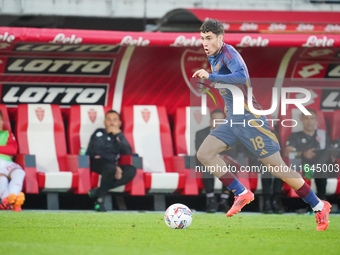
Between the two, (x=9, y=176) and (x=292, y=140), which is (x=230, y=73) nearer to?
(x=9, y=176)

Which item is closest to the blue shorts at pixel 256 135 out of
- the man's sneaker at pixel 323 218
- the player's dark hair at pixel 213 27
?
the man's sneaker at pixel 323 218

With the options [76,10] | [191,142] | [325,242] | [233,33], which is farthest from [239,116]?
[76,10]

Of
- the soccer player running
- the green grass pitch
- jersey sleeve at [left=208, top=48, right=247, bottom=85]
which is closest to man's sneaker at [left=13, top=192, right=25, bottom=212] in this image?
the green grass pitch

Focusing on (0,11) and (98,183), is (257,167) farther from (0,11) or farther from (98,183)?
(0,11)

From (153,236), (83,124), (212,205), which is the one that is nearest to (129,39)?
(83,124)

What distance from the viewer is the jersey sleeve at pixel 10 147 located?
393 inches

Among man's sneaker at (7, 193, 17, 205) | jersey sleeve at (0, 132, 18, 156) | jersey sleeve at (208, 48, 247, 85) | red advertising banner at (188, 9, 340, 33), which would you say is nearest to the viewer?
jersey sleeve at (208, 48, 247, 85)

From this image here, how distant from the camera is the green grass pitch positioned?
5.26 m

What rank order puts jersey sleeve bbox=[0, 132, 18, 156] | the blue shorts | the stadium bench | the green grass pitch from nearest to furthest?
the green grass pitch, the blue shorts, jersey sleeve bbox=[0, 132, 18, 156], the stadium bench

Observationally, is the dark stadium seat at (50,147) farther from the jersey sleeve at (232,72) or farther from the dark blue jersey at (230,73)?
the jersey sleeve at (232,72)

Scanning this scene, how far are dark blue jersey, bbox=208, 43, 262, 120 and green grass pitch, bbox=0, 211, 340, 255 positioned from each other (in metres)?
1.21

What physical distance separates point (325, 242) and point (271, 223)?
91.5 inches

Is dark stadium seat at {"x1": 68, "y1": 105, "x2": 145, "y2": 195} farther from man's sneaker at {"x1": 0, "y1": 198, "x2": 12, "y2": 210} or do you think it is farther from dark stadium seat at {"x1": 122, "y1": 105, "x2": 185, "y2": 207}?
man's sneaker at {"x1": 0, "y1": 198, "x2": 12, "y2": 210}

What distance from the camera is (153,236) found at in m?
6.25
